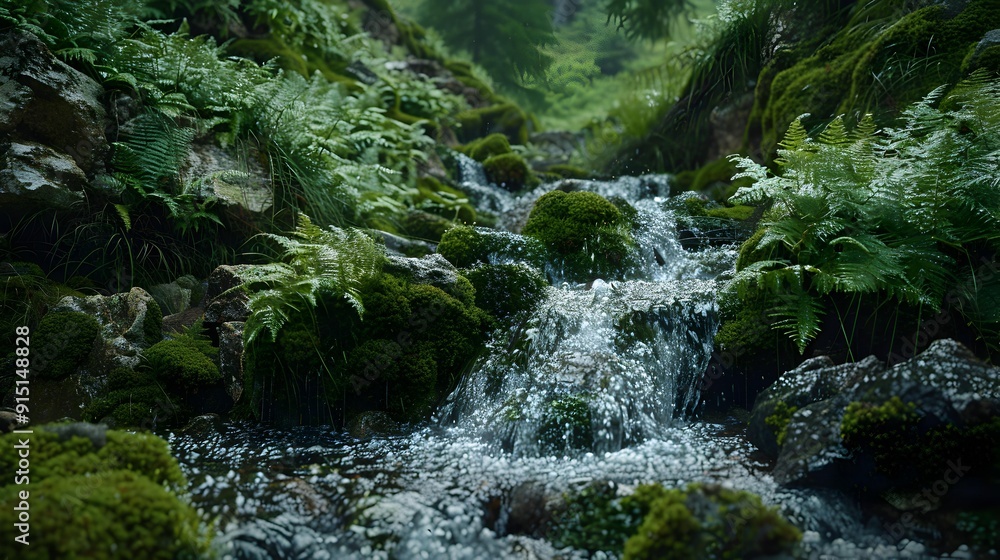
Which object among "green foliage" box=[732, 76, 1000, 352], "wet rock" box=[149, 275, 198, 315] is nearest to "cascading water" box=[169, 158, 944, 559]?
"green foliage" box=[732, 76, 1000, 352]

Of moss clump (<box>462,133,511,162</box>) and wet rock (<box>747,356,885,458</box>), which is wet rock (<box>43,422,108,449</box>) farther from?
moss clump (<box>462,133,511,162</box>)

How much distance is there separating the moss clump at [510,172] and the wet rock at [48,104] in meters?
5.62

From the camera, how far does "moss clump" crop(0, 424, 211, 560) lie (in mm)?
2162

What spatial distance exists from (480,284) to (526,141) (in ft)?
25.3

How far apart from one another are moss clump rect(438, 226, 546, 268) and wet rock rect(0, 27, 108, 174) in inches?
124

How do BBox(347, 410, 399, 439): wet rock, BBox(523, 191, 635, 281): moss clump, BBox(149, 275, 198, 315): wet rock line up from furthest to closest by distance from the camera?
BBox(523, 191, 635, 281): moss clump
BBox(149, 275, 198, 315): wet rock
BBox(347, 410, 399, 439): wet rock

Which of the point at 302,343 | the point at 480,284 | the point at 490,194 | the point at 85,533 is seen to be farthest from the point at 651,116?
the point at 85,533

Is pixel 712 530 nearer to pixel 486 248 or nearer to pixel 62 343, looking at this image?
pixel 486 248

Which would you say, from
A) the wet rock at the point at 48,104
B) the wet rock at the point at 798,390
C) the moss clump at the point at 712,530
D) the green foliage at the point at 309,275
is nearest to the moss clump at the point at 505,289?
the green foliage at the point at 309,275

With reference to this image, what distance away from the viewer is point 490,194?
29.7 feet

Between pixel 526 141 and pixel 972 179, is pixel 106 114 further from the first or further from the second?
pixel 526 141

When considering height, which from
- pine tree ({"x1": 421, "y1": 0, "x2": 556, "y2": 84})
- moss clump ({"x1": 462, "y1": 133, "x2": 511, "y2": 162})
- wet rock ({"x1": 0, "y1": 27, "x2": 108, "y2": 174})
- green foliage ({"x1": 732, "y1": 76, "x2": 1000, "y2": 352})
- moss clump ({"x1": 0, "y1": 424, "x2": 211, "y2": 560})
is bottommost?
moss clump ({"x1": 0, "y1": 424, "x2": 211, "y2": 560})

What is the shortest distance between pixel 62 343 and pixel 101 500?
2654 millimetres

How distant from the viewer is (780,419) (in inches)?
133
